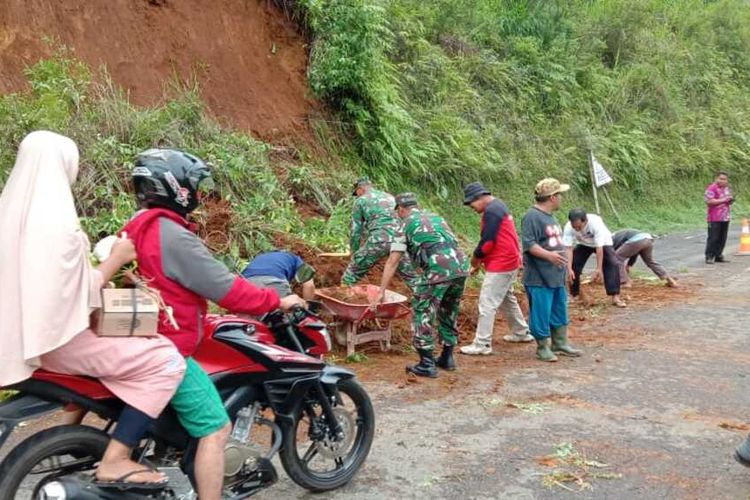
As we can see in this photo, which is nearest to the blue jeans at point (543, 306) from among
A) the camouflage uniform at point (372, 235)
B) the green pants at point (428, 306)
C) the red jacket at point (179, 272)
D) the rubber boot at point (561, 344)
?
the rubber boot at point (561, 344)

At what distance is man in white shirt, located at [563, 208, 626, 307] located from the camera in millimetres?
11578

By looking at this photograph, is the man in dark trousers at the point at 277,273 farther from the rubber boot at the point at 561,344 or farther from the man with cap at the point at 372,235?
the rubber boot at the point at 561,344

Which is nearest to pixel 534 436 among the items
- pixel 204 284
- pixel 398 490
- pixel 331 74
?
pixel 398 490

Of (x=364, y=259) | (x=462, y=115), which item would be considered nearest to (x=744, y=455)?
(x=364, y=259)

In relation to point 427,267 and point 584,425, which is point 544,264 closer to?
point 427,267

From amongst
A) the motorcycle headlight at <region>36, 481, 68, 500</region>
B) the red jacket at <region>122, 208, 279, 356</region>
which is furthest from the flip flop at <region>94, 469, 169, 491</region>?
the red jacket at <region>122, 208, 279, 356</region>

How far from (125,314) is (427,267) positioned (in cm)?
439

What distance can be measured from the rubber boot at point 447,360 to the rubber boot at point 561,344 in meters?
1.36

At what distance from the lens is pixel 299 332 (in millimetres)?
4875

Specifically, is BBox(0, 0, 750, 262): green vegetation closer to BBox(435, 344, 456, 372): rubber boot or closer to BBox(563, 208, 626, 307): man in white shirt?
BBox(435, 344, 456, 372): rubber boot

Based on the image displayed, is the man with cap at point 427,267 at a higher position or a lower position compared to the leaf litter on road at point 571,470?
higher

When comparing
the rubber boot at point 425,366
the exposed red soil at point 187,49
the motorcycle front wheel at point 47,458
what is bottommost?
the rubber boot at point 425,366

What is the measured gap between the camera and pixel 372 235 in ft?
31.7

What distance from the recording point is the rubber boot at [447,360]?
810 centimetres
